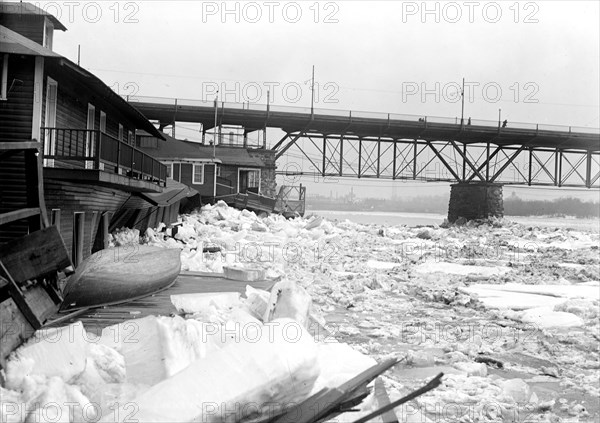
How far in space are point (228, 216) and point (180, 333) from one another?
27.7m

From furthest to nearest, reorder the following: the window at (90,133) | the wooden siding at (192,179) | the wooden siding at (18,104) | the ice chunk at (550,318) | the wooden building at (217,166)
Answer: the wooden siding at (192,179) → the wooden building at (217,166) → the window at (90,133) → the wooden siding at (18,104) → the ice chunk at (550,318)

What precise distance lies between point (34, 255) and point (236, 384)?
4.13m

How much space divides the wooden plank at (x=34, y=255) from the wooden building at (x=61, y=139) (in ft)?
6.69

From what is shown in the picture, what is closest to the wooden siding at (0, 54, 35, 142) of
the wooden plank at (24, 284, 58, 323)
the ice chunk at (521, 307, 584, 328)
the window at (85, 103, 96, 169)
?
the window at (85, 103, 96, 169)

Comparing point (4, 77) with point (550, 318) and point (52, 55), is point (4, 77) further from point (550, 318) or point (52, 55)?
point (550, 318)

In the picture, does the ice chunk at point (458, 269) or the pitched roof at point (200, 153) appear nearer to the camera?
the ice chunk at point (458, 269)

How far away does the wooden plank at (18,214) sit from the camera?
8.05 meters

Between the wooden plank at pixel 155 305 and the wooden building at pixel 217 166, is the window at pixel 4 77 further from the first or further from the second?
the wooden building at pixel 217 166

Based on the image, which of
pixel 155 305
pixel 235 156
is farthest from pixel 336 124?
pixel 155 305

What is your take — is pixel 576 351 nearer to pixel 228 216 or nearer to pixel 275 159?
pixel 228 216

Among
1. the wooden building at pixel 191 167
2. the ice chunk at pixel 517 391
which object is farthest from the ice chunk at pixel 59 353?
the wooden building at pixel 191 167

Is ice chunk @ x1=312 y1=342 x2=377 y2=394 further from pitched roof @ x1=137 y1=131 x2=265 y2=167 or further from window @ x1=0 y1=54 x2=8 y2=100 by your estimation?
pitched roof @ x1=137 y1=131 x2=265 y2=167

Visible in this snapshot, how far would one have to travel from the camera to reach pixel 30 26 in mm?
16641

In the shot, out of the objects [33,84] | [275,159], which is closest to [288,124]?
[275,159]
